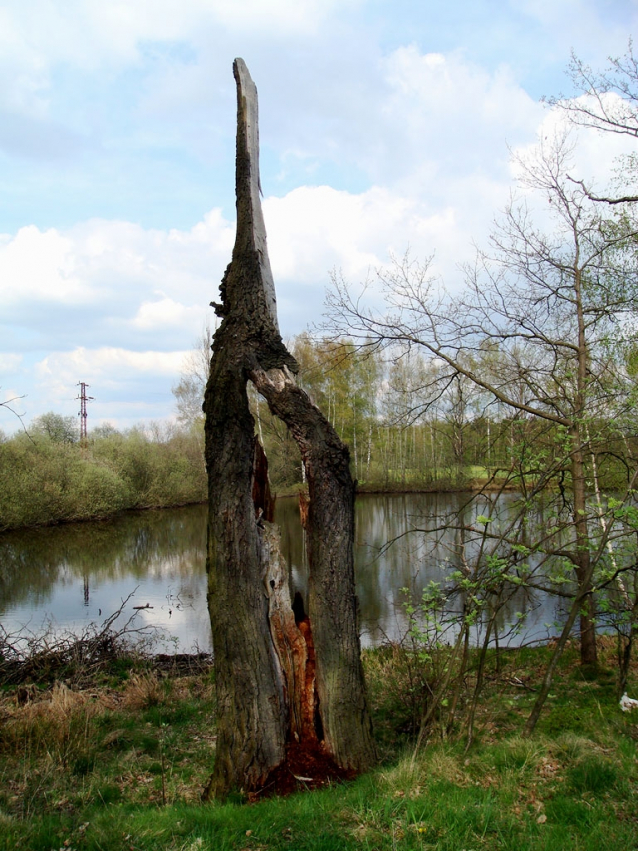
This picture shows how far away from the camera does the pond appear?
32.9ft

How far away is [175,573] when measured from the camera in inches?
672

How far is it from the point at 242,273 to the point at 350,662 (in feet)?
8.92

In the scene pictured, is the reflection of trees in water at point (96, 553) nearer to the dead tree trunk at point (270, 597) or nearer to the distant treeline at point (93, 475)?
the distant treeline at point (93, 475)

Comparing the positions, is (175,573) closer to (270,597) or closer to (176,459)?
(270,597)

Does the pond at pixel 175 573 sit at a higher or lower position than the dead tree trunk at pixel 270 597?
lower

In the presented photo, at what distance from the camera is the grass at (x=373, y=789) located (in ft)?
9.30

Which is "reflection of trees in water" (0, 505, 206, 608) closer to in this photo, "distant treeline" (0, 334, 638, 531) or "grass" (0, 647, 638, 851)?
"distant treeline" (0, 334, 638, 531)

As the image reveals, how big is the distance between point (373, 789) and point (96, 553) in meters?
19.2

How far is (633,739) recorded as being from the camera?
3.96m

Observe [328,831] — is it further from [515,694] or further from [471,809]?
[515,694]

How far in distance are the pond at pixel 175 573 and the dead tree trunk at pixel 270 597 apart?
1.21m

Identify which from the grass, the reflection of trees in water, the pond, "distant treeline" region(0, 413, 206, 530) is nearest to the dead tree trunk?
the grass

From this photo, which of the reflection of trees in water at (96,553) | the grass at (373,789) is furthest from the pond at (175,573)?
the grass at (373,789)

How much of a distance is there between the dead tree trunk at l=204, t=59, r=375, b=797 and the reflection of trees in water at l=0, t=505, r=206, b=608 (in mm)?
11753
